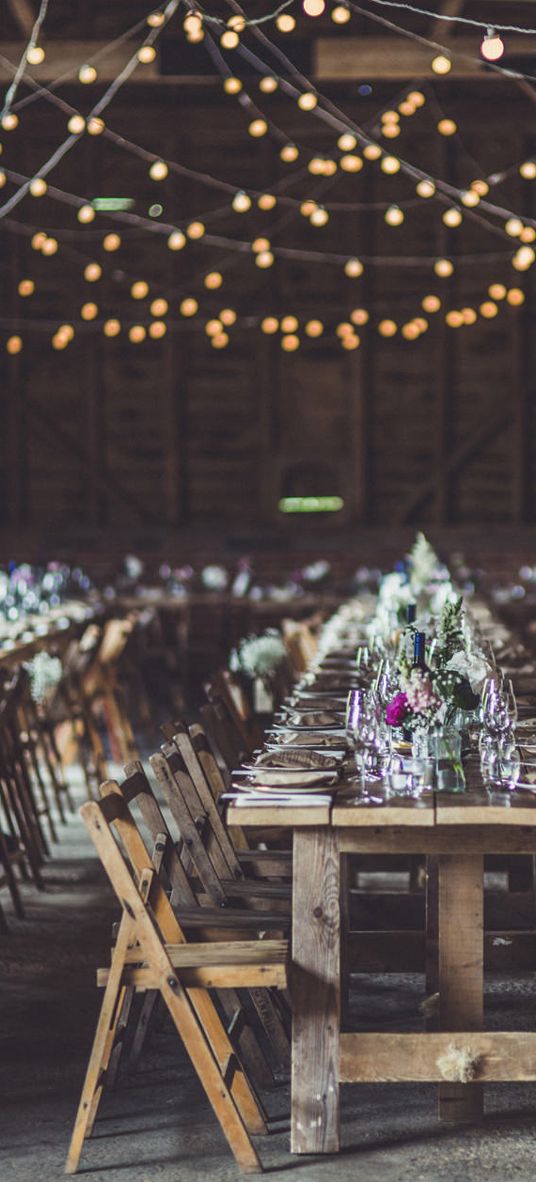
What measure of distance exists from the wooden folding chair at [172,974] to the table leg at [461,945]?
366mm

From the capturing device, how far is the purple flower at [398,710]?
3.68 metres

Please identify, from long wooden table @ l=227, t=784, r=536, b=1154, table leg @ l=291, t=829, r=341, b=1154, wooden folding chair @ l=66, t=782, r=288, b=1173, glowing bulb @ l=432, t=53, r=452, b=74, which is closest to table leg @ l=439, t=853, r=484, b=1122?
long wooden table @ l=227, t=784, r=536, b=1154

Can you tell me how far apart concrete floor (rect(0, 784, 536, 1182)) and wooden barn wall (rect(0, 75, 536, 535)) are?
10.4 metres

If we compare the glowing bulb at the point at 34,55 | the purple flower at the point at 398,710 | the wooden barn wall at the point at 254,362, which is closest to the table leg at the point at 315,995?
the purple flower at the point at 398,710

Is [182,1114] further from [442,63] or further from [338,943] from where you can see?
[442,63]

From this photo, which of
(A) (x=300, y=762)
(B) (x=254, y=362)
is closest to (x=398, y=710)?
(A) (x=300, y=762)

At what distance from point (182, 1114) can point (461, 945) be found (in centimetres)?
78

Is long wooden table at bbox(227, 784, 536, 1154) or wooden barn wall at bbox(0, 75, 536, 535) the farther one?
wooden barn wall at bbox(0, 75, 536, 535)

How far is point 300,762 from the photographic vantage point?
360cm

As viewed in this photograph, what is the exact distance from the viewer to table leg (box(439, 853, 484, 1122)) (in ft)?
10.7

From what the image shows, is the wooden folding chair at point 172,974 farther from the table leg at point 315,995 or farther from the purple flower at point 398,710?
the purple flower at point 398,710

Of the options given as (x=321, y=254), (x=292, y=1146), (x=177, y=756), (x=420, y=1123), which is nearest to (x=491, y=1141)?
(x=420, y=1123)

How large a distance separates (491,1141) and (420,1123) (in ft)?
0.61

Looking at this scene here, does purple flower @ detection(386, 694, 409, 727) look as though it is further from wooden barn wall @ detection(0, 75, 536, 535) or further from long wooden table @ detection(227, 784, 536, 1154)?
wooden barn wall @ detection(0, 75, 536, 535)
